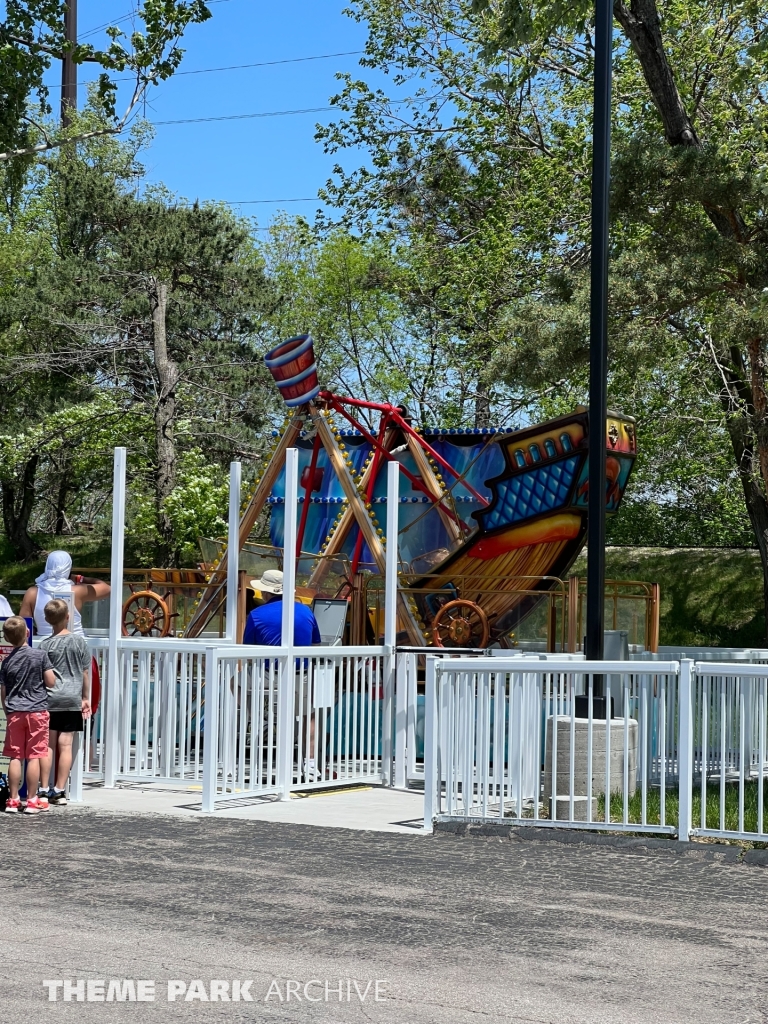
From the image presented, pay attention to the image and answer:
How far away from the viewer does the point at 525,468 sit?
18953 mm

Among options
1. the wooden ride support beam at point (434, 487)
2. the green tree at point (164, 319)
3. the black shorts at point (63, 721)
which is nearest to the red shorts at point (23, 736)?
the black shorts at point (63, 721)

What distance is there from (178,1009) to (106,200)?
36110mm

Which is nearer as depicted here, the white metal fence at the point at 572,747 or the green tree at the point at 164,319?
the white metal fence at the point at 572,747

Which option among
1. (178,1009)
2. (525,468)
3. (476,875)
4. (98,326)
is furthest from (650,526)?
(178,1009)

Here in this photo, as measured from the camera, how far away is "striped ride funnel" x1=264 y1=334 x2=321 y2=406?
18.6m

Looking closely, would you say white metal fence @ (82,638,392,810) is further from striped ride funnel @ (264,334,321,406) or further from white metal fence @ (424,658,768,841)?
striped ride funnel @ (264,334,321,406)

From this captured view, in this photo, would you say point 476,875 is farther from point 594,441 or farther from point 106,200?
point 106,200

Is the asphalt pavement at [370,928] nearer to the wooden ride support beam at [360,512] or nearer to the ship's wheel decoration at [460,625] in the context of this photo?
the ship's wheel decoration at [460,625]

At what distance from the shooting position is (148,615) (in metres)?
17.9

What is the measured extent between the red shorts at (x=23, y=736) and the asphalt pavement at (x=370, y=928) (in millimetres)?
759

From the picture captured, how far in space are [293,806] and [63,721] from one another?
205cm

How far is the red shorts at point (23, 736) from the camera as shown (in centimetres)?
1069

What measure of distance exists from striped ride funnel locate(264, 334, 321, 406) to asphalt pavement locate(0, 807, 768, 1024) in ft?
30.9

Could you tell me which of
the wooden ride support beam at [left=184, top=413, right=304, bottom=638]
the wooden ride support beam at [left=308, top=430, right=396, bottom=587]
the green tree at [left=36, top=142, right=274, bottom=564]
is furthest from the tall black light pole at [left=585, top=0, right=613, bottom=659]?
the green tree at [left=36, top=142, right=274, bottom=564]
